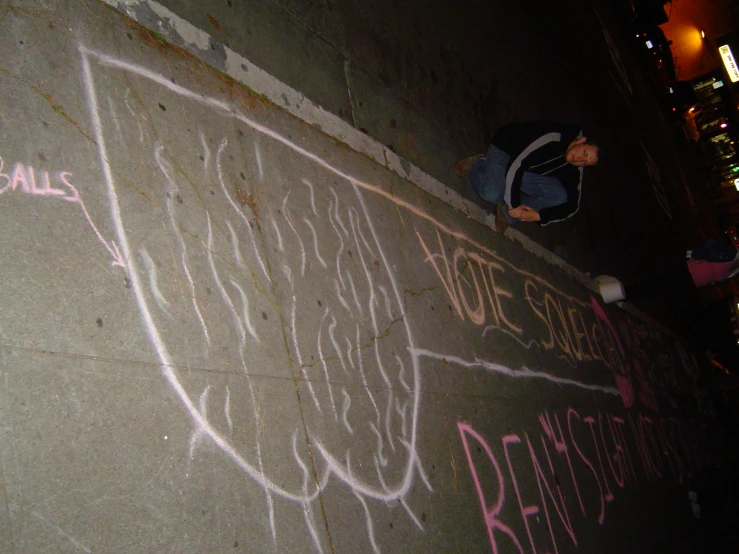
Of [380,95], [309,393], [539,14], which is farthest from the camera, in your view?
[539,14]

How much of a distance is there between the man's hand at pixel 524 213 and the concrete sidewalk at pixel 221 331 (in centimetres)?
97

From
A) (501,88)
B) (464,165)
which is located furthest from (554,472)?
(501,88)

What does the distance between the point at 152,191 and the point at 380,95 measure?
94.5 inches

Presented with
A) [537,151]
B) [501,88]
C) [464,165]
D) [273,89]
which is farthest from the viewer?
[501,88]

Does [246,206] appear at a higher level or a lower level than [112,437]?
higher

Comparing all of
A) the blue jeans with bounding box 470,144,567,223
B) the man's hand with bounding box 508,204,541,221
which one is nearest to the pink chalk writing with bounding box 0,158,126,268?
the blue jeans with bounding box 470,144,567,223

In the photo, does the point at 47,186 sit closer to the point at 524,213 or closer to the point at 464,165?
the point at 464,165

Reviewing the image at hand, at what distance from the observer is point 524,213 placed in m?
Result: 4.89

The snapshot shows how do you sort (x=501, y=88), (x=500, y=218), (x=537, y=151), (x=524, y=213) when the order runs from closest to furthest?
(x=537, y=151) < (x=524, y=213) < (x=500, y=218) < (x=501, y=88)

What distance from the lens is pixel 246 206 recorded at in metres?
2.50

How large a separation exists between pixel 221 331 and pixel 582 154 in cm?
322

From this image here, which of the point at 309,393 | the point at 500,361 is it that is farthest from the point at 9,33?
the point at 500,361

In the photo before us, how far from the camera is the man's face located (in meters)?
4.22

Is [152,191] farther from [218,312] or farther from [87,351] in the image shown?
[87,351]
